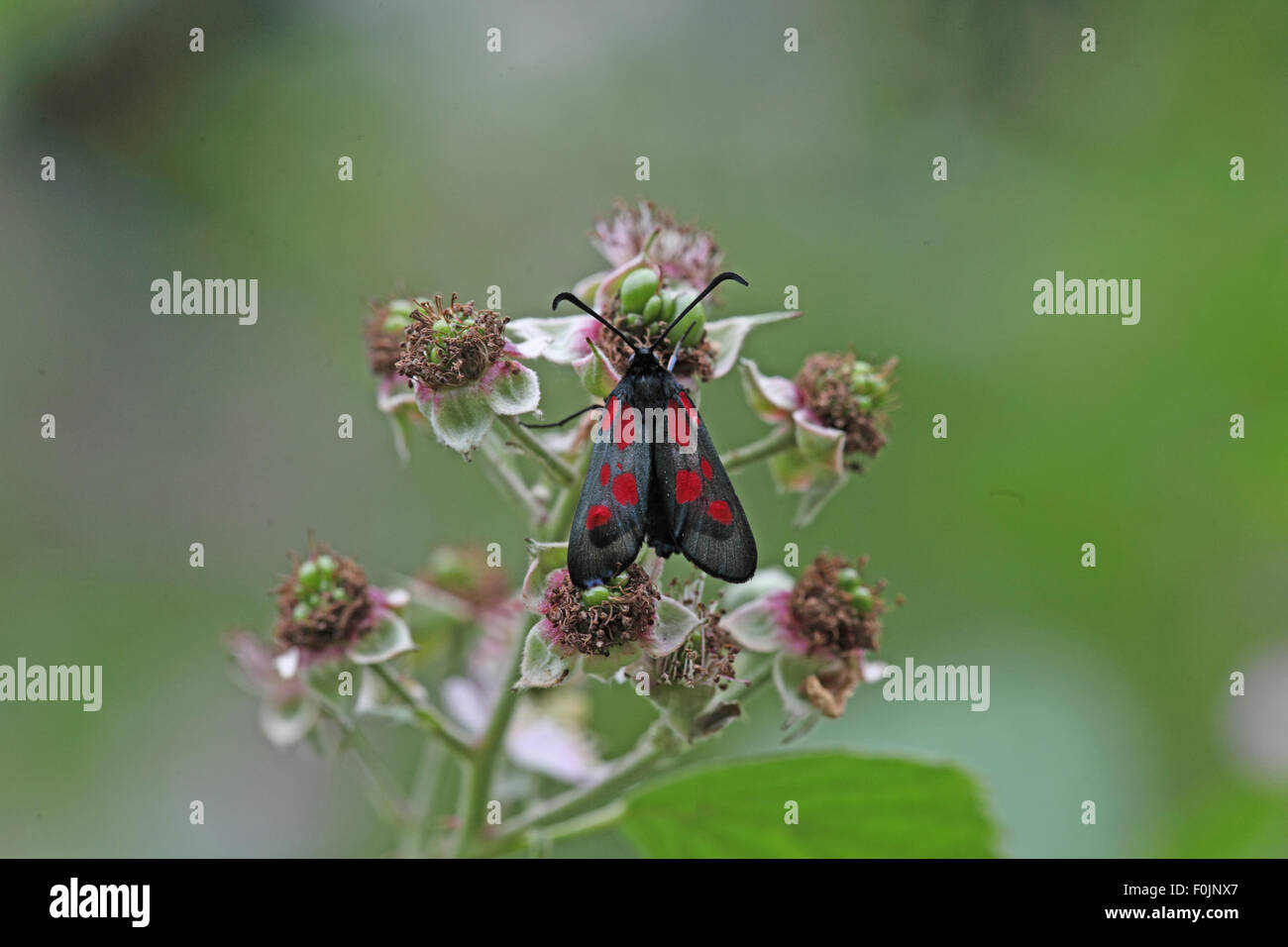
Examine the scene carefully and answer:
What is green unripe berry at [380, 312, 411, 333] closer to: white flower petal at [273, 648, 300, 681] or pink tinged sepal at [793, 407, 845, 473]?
white flower petal at [273, 648, 300, 681]

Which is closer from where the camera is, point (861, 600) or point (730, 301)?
point (861, 600)

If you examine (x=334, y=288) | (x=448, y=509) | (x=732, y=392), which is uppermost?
(x=334, y=288)

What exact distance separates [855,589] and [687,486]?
1.67ft

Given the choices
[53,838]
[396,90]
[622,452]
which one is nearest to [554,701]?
[622,452]

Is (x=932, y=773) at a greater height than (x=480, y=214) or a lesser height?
lesser

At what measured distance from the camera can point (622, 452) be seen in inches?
83.7

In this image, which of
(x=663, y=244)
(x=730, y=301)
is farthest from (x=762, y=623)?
(x=730, y=301)

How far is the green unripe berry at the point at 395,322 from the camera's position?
8.35 ft

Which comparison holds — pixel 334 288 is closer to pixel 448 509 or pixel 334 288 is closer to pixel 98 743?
pixel 448 509

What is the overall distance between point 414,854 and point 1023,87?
3767 millimetres

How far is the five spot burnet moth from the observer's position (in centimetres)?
203

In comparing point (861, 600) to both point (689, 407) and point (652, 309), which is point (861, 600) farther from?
point (652, 309)

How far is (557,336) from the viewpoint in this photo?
2.38 metres

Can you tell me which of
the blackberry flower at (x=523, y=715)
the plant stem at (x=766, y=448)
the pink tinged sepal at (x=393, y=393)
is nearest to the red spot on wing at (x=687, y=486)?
the plant stem at (x=766, y=448)
